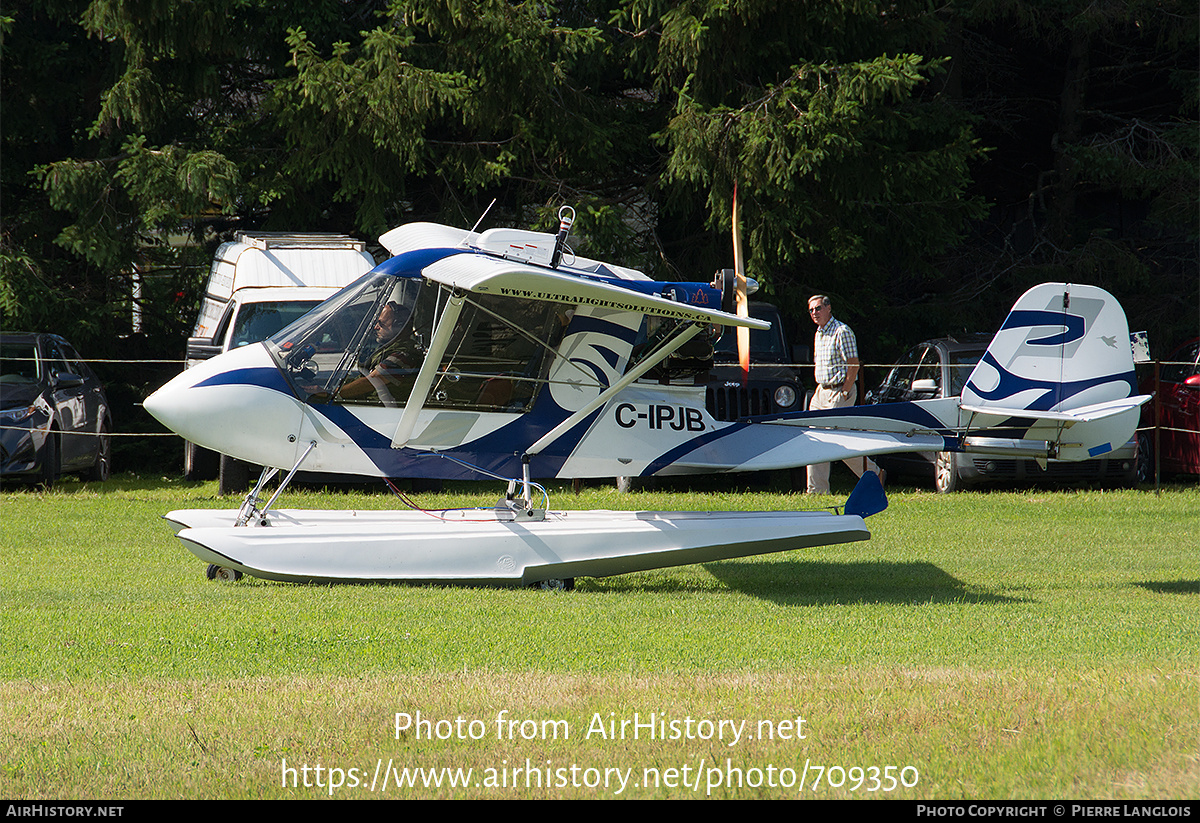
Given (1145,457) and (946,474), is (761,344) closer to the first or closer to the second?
(946,474)

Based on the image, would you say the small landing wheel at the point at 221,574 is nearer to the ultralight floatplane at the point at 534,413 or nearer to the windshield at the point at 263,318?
the ultralight floatplane at the point at 534,413

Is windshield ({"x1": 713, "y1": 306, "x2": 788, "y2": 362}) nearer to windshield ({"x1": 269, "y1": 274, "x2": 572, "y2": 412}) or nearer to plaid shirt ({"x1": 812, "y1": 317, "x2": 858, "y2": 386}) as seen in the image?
plaid shirt ({"x1": 812, "y1": 317, "x2": 858, "y2": 386})

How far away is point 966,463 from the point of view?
42.6 ft

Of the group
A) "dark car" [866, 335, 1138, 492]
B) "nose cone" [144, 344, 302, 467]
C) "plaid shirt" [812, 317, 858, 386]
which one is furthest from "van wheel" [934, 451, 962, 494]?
"nose cone" [144, 344, 302, 467]

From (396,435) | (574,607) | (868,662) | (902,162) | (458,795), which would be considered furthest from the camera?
(902,162)

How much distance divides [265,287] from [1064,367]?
864 centimetres

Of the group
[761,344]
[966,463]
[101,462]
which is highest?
[761,344]

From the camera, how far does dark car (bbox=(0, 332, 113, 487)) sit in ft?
38.9

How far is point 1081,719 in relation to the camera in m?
4.16

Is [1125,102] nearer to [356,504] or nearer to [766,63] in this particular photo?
[766,63]

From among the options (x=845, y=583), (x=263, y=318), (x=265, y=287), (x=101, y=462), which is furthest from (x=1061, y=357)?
(x=101, y=462)

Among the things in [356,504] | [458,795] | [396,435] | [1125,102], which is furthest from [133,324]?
[1125,102]

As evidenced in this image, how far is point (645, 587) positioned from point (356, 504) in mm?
4164

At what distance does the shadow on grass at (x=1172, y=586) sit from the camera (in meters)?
7.97
